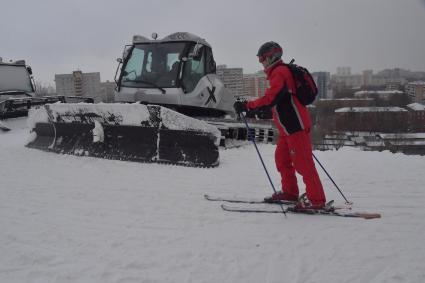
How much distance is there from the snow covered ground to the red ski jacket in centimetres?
99

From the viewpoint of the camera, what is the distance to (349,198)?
433 cm

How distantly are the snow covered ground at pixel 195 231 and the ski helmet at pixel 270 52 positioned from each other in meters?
1.73

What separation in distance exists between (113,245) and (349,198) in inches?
112

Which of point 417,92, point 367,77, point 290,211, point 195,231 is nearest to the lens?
point 195,231

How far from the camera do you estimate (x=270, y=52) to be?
391 centimetres

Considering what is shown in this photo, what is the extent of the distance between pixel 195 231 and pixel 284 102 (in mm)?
1659

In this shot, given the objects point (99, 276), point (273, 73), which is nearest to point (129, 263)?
point (99, 276)

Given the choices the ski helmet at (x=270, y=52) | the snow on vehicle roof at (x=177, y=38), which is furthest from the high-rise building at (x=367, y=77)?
the ski helmet at (x=270, y=52)

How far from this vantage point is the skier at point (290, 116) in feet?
12.2

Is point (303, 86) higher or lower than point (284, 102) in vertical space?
higher

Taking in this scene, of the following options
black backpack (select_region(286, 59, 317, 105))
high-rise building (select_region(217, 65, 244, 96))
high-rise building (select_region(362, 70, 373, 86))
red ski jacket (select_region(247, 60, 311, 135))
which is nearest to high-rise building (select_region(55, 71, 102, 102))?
high-rise building (select_region(217, 65, 244, 96))

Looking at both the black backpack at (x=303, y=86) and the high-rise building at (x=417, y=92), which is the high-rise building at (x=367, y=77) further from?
the black backpack at (x=303, y=86)

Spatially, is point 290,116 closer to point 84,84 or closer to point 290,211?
point 290,211

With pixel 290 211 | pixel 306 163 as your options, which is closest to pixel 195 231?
pixel 290 211
